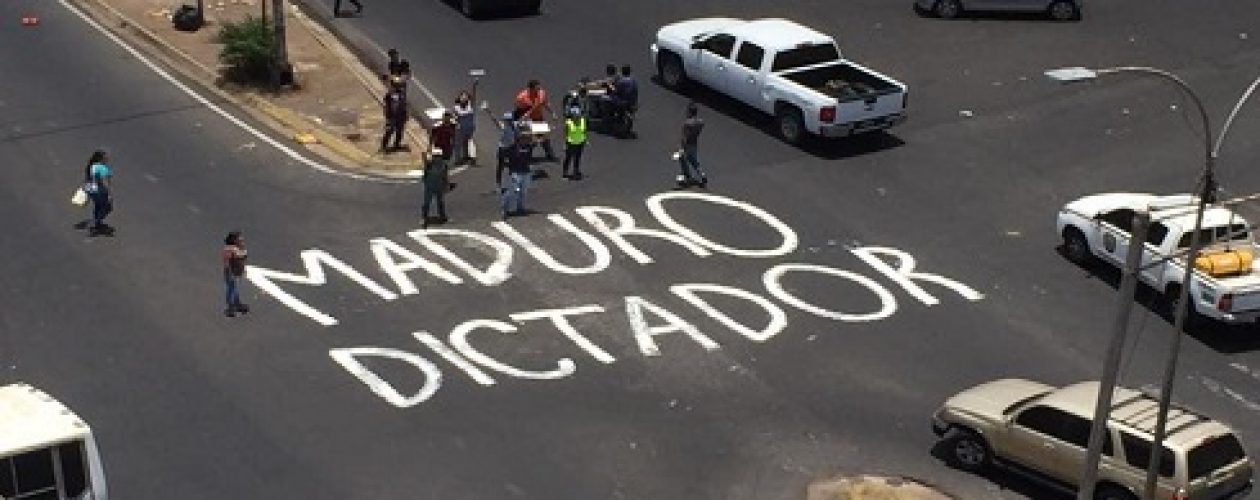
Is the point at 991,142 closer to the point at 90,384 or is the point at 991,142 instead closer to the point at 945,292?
the point at 945,292

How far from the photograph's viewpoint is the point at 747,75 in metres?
36.8

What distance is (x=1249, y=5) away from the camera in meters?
45.9

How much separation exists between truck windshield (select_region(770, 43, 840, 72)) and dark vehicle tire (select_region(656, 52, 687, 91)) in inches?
103

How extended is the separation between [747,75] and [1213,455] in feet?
51.6

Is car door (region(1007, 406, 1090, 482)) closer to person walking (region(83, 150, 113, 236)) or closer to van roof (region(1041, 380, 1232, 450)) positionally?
van roof (region(1041, 380, 1232, 450))

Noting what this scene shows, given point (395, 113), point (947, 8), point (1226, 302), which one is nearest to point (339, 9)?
point (395, 113)

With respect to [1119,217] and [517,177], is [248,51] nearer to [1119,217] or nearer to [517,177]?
[517,177]

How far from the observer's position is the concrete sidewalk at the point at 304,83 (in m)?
35.6

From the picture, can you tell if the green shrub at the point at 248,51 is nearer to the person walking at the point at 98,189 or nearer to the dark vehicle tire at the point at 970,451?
the person walking at the point at 98,189

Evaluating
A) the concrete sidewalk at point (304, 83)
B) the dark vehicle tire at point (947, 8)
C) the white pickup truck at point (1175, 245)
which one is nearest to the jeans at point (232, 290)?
the concrete sidewalk at point (304, 83)

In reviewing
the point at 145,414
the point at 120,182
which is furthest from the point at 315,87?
the point at 145,414

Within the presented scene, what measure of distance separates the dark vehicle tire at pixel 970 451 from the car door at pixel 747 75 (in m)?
13.0

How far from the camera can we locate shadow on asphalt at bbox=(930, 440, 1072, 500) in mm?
24250

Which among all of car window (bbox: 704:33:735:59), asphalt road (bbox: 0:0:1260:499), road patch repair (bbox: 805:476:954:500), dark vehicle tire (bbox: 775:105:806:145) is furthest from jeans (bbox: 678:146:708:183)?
road patch repair (bbox: 805:476:954:500)
